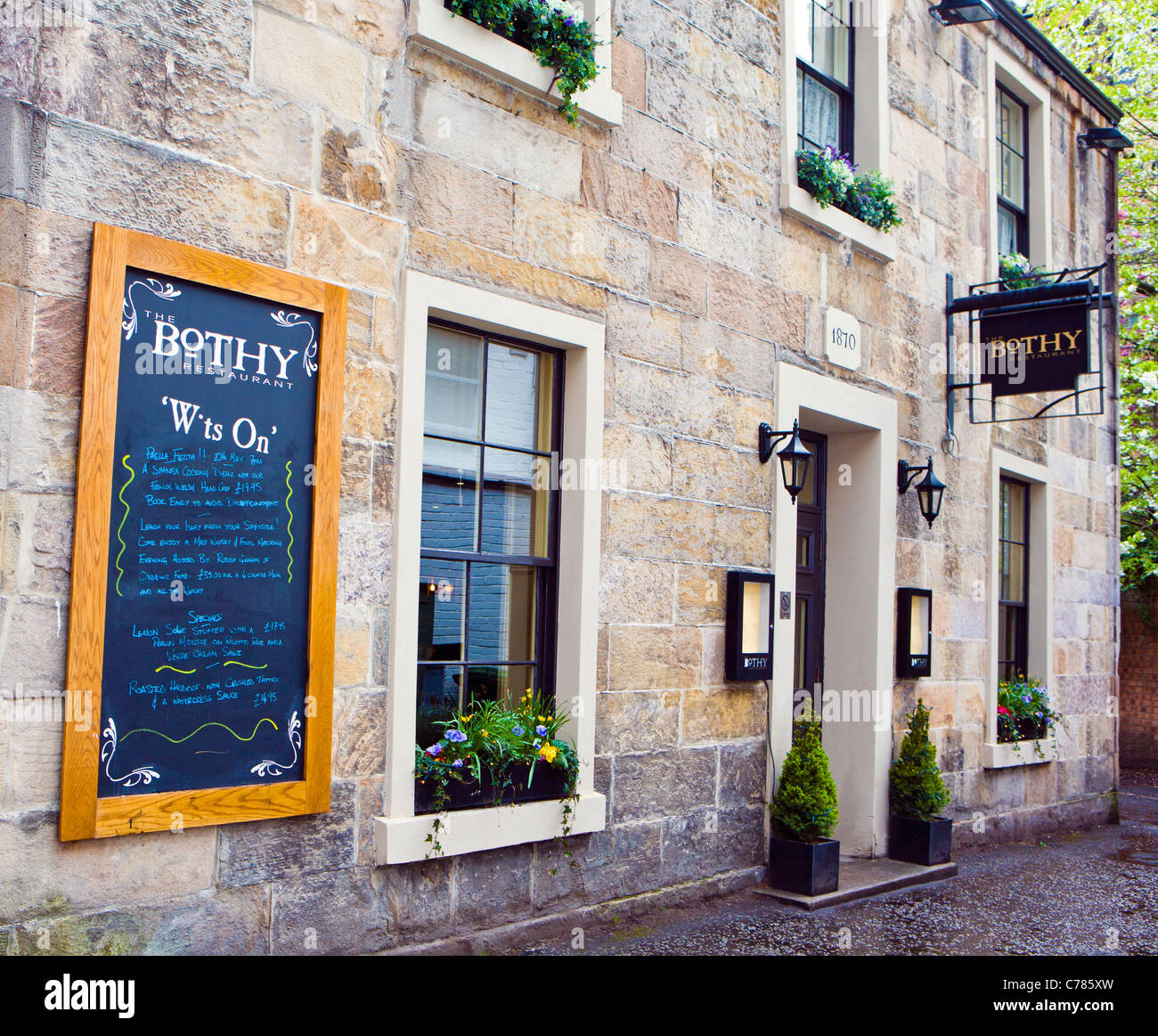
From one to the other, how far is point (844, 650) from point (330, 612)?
15.0 ft

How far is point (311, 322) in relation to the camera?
14.9ft

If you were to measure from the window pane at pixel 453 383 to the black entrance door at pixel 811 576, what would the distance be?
10.7ft

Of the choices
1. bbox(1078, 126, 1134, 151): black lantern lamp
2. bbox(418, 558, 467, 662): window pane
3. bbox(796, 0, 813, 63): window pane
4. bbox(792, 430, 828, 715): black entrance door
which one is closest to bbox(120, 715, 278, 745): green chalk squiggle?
bbox(418, 558, 467, 662): window pane

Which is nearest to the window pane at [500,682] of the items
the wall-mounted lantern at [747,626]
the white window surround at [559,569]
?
the white window surround at [559,569]

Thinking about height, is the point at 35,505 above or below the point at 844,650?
above

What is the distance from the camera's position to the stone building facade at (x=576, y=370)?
12.4 feet

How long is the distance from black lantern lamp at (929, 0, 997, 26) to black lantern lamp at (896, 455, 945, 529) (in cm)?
353

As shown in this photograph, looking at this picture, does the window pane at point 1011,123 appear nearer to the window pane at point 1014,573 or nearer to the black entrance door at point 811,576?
the window pane at point 1014,573

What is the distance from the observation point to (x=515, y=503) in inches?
221

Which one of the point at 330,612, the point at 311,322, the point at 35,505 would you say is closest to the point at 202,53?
the point at 311,322

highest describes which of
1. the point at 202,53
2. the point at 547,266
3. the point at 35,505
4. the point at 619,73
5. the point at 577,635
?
the point at 619,73

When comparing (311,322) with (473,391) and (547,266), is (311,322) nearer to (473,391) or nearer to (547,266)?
(473,391)

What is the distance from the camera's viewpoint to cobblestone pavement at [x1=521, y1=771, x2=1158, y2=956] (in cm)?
562
